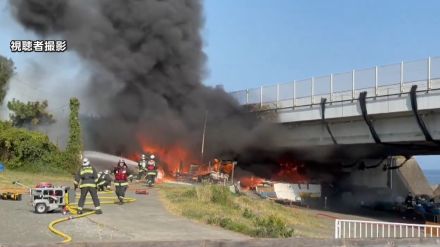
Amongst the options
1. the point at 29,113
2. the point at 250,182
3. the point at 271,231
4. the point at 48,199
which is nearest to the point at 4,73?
the point at 29,113

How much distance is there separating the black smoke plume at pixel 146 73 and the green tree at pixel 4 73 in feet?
28.5

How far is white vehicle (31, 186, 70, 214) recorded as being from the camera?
15789 mm

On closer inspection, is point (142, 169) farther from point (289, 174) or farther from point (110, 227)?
point (110, 227)

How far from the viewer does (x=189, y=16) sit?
4325cm

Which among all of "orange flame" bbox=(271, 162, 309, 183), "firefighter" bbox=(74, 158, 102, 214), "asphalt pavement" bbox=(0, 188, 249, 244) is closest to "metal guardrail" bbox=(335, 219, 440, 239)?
"asphalt pavement" bbox=(0, 188, 249, 244)

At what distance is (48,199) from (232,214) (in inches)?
216

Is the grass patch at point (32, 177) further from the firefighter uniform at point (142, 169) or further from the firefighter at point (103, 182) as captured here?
the firefighter uniform at point (142, 169)

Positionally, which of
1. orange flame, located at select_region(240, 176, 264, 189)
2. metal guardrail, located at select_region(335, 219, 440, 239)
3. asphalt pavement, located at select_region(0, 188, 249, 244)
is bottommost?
asphalt pavement, located at select_region(0, 188, 249, 244)

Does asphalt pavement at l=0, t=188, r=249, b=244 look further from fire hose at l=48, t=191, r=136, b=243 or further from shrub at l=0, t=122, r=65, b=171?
shrub at l=0, t=122, r=65, b=171

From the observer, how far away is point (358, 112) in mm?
30250

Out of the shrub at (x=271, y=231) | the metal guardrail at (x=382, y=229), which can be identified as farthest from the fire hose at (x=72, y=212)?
the metal guardrail at (x=382, y=229)

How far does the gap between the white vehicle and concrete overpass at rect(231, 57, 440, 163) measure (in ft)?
58.3

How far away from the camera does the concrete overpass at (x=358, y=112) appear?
2720 cm

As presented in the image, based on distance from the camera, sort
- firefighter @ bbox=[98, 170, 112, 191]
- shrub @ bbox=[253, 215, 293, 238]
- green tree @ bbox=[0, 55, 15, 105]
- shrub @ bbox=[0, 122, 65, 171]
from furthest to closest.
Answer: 1. green tree @ bbox=[0, 55, 15, 105]
2. shrub @ bbox=[0, 122, 65, 171]
3. firefighter @ bbox=[98, 170, 112, 191]
4. shrub @ bbox=[253, 215, 293, 238]
